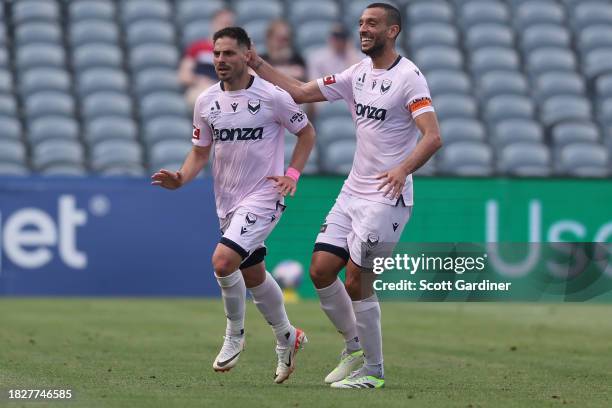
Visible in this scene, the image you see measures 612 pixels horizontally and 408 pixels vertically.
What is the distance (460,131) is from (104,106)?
501cm

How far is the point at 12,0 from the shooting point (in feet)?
66.7

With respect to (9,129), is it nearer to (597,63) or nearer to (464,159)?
(464,159)

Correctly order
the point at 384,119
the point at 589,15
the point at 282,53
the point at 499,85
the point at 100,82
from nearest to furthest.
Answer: the point at 384,119 < the point at 282,53 < the point at 100,82 < the point at 499,85 < the point at 589,15

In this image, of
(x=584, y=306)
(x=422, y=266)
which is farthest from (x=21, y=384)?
(x=584, y=306)

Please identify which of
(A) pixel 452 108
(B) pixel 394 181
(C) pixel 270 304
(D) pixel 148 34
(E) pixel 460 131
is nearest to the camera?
(B) pixel 394 181

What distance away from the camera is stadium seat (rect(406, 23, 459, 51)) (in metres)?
21.1

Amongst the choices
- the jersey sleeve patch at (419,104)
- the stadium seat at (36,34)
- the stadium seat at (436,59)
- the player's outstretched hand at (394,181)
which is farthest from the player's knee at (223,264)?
the stadium seat at (436,59)

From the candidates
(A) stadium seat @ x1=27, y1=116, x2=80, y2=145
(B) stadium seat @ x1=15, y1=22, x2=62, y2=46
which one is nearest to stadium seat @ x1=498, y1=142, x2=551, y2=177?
(A) stadium seat @ x1=27, y1=116, x2=80, y2=145

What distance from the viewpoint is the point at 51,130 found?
18.2m

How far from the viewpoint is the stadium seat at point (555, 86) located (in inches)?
822

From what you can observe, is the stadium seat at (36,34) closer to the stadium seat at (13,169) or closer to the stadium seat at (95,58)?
the stadium seat at (95,58)

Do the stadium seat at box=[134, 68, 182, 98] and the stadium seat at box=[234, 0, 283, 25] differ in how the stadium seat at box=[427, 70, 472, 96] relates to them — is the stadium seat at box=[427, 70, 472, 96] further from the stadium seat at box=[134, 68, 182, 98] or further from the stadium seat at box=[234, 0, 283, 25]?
the stadium seat at box=[134, 68, 182, 98]

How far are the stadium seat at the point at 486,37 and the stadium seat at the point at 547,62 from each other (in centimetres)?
46

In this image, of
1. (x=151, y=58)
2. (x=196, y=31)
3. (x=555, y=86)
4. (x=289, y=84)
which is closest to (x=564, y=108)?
(x=555, y=86)
